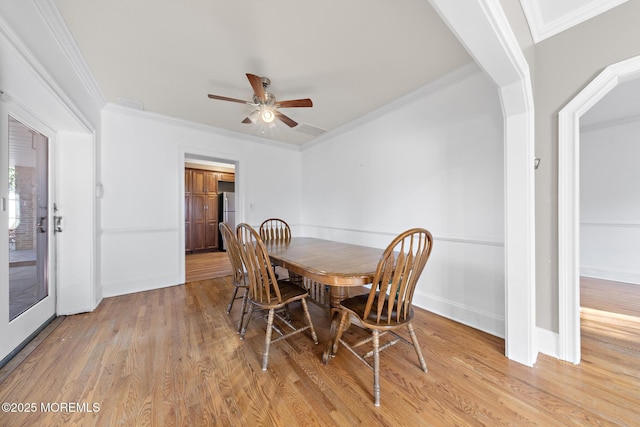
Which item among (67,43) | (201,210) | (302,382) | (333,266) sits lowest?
(302,382)

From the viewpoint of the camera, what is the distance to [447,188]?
2336mm

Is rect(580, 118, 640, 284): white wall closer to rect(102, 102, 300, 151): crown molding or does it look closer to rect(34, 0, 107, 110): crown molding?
rect(102, 102, 300, 151): crown molding

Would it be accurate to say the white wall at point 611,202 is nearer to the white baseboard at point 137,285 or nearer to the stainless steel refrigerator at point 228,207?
the white baseboard at point 137,285

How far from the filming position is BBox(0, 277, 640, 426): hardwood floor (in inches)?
46.8

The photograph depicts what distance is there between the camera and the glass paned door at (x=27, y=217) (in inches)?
69.2

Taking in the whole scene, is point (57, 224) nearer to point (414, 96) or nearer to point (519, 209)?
point (414, 96)

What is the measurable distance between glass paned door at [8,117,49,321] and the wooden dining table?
192cm

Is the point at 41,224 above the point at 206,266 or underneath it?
above

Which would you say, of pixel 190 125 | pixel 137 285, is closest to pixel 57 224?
pixel 137 285

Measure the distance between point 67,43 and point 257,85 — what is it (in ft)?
4.55

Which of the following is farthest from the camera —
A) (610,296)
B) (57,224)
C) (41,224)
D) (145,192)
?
(145,192)

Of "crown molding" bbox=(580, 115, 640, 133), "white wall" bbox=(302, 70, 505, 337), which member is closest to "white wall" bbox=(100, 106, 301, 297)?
"white wall" bbox=(302, 70, 505, 337)

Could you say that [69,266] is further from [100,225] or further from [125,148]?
[125,148]

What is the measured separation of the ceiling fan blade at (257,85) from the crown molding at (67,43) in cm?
119
